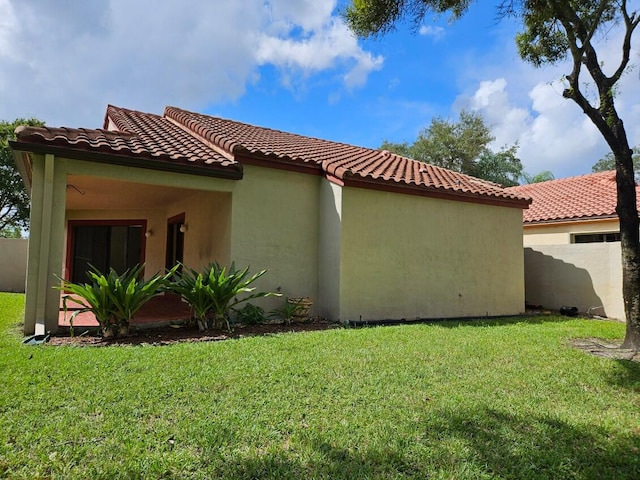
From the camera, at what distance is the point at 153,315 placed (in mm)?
9344

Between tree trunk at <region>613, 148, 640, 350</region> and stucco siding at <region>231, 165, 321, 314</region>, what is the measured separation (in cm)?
662

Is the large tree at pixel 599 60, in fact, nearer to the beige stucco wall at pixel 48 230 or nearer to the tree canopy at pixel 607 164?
the beige stucco wall at pixel 48 230

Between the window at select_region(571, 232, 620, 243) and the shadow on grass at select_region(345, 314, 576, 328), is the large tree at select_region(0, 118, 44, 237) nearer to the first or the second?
the shadow on grass at select_region(345, 314, 576, 328)

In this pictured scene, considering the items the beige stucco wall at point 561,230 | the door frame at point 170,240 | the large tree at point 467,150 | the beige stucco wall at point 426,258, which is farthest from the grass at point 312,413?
the large tree at point 467,150

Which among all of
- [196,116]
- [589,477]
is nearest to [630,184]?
[589,477]

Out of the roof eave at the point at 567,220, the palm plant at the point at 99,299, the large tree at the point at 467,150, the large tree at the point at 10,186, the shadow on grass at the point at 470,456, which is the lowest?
the shadow on grass at the point at 470,456

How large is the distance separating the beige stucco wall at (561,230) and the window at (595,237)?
234 mm

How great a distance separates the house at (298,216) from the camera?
7.40 metres

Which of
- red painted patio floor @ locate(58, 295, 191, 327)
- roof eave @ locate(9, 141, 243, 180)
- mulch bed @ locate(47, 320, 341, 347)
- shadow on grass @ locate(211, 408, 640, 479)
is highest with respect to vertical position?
roof eave @ locate(9, 141, 243, 180)

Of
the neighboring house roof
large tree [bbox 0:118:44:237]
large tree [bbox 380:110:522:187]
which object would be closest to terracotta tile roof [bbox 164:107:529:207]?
the neighboring house roof

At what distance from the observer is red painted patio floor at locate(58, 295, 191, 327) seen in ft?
27.0

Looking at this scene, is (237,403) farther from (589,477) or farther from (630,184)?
(630,184)

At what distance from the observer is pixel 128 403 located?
13.1 feet

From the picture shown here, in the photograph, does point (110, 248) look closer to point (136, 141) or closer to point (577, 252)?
point (136, 141)
